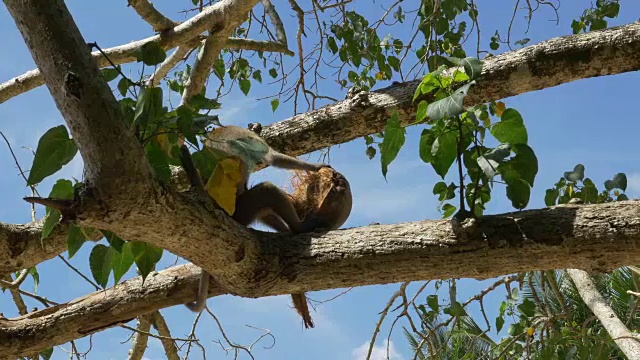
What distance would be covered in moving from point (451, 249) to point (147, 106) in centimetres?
94

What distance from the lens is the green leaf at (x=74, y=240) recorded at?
222 centimetres

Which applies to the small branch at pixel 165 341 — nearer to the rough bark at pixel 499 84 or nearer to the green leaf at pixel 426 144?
the rough bark at pixel 499 84

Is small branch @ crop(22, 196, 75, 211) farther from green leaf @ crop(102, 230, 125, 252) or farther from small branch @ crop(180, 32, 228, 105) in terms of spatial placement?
small branch @ crop(180, 32, 228, 105)

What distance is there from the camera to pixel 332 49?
468cm

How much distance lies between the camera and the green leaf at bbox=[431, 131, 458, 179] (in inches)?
82.4

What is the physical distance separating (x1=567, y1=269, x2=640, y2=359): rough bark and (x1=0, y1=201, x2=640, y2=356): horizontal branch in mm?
1525

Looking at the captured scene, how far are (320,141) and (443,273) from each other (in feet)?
4.63

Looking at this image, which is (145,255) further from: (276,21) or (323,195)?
(276,21)

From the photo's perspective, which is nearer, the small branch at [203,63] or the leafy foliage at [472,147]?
the leafy foliage at [472,147]

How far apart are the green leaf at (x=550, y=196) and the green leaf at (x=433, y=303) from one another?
946 millimetres

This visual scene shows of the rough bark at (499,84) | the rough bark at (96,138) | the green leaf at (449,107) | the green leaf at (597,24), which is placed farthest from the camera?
the green leaf at (597,24)

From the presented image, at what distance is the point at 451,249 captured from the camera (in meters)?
2.08

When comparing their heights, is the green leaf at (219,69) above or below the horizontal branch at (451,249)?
above

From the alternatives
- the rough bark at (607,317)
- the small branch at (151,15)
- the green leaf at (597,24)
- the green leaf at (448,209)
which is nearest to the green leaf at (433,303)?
the rough bark at (607,317)
